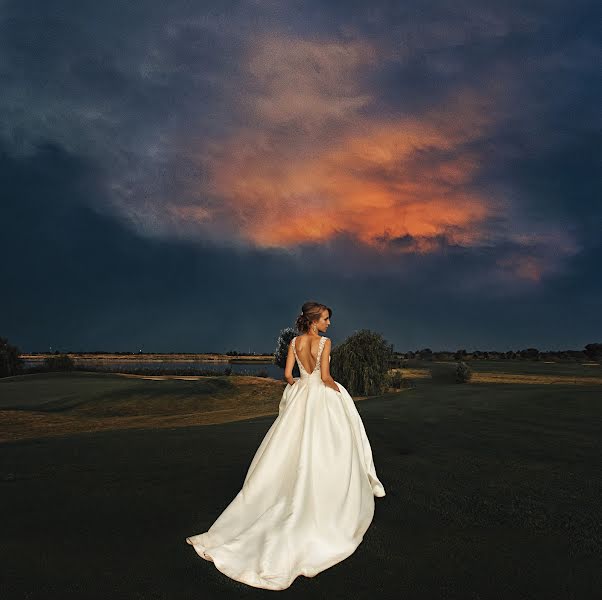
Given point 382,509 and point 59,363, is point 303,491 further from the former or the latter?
point 59,363

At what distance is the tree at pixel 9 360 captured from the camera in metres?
47.6

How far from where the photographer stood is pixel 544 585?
4.91 metres

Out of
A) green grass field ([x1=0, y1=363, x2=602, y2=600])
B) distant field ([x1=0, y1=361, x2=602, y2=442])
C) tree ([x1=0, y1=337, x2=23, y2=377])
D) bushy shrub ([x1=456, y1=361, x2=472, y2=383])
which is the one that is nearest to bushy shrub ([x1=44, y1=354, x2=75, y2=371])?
tree ([x1=0, y1=337, x2=23, y2=377])

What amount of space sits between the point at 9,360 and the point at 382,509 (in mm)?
50145

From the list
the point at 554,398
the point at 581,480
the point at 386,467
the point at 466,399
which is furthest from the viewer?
the point at 466,399

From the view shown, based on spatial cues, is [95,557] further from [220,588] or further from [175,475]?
[175,475]

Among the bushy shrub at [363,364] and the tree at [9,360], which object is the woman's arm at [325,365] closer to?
the bushy shrub at [363,364]

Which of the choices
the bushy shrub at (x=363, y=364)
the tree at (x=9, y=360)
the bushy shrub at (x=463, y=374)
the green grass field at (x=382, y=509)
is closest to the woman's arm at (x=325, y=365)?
the green grass field at (x=382, y=509)

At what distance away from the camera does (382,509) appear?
276 inches

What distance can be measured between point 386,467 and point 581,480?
314 centimetres

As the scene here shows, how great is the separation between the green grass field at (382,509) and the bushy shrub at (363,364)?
647 inches

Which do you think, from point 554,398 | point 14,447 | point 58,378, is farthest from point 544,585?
point 58,378

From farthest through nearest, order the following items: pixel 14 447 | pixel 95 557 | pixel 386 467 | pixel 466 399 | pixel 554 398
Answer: pixel 466 399, pixel 554 398, pixel 14 447, pixel 386 467, pixel 95 557

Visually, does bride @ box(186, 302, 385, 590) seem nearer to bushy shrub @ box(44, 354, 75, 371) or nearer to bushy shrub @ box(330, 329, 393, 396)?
bushy shrub @ box(330, 329, 393, 396)
